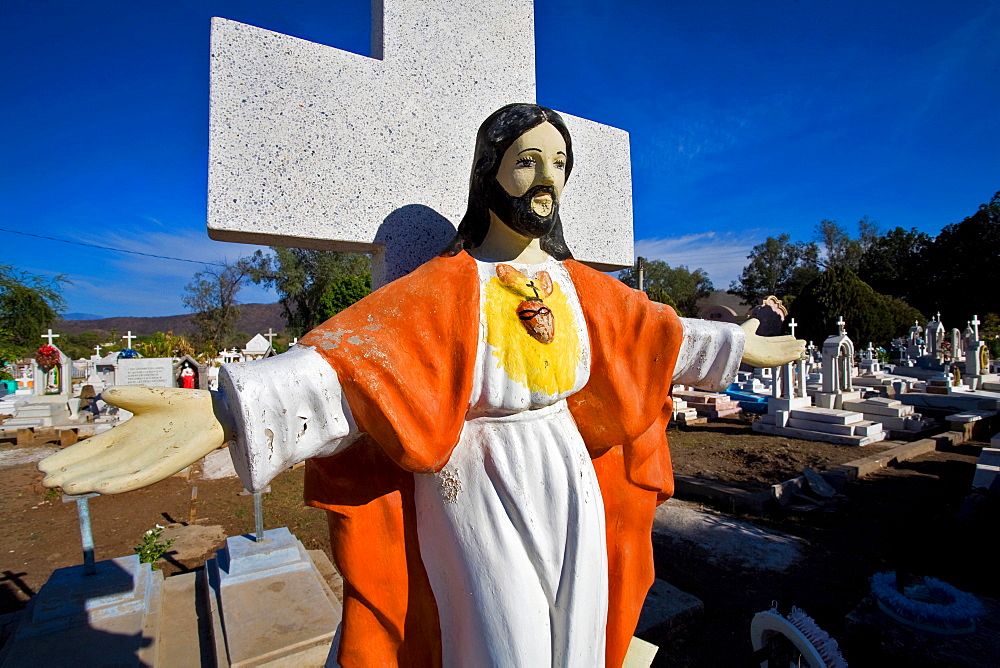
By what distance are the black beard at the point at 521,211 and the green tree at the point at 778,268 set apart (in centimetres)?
4465

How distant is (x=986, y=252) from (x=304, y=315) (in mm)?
38613

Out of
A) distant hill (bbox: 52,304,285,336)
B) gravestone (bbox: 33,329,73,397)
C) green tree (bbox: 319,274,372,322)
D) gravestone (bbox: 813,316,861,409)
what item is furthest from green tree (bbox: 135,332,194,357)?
distant hill (bbox: 52,304,285,336)

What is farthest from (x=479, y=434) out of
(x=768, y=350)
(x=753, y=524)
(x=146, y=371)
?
(x=146, y=371)

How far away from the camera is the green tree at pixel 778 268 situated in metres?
41.7

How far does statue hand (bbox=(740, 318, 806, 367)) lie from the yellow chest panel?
0.61 m

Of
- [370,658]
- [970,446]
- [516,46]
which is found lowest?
[970,446]

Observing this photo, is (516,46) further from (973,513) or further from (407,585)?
(973,513)

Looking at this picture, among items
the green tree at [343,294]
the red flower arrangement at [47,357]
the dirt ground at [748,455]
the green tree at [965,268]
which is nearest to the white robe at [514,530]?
the dirt ground at [748,455]

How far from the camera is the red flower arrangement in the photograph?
42.4 feet

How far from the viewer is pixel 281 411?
42.4 inches

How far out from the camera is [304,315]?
2872 centimetres

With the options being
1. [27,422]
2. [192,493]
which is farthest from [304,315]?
[192,493]

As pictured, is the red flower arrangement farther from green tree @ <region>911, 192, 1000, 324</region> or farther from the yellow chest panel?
green tree @ <region>911, 192, 1000, 324</region>

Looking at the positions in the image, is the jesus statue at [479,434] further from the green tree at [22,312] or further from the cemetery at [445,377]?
the green tree at [22,312]
